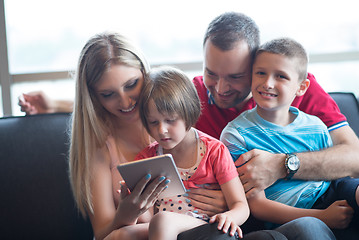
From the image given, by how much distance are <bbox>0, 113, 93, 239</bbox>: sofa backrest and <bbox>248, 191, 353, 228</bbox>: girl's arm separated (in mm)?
766

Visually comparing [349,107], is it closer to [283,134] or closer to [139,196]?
[283,134]

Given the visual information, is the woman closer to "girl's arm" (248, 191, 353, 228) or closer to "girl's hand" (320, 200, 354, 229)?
"girl's arm" (248, 191, 353, 228)

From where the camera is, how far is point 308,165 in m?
1.51

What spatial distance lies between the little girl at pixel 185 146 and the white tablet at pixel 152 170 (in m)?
0.12

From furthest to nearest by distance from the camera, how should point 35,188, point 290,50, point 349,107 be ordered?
point 349,107 → point 35,188 → point 290,50

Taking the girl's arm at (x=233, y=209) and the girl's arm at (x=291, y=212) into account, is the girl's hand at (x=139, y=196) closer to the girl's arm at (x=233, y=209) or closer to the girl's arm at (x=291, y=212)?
the girl's arm at (x=233, y=209)

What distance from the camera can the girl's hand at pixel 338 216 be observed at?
1.39 m

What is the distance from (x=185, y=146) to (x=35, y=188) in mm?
728

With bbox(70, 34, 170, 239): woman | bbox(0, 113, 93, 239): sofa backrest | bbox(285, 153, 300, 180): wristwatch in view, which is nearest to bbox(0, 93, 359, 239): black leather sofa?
bbox(0, 113, 93, 239): sofa backrest

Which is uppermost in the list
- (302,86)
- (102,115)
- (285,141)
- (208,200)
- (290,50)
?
(290,50)

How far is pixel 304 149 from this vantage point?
Answer: 160 centimetres

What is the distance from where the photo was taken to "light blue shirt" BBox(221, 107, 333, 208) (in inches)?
59.9

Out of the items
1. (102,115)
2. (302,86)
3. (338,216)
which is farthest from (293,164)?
(102,115)

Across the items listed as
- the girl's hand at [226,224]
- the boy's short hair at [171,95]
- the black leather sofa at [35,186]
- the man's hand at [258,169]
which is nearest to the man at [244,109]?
the man's hand at [258,169]
